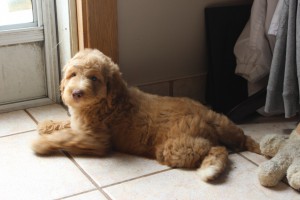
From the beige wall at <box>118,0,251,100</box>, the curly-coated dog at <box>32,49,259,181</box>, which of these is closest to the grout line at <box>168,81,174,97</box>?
the beige wall at <box>118,0,251,100</box>

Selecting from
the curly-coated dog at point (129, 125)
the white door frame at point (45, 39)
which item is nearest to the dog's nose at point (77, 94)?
the curly-coated dog at point (129, 125)

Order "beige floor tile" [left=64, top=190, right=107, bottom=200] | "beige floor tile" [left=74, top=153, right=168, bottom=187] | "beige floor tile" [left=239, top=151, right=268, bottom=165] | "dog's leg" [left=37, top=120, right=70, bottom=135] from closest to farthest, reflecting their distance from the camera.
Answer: "beige floor tile" [left=64, top=190, right=107, bottom=200] → "beige floor tile" [left=74, top=153, right=168, bottom=187] → "beige floor tile" [left=239, top=151, right=268, bottom=165] → "dog's leg" [left=37, top=120, right=70, bottom=135]

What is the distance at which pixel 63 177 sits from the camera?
5.21 ft

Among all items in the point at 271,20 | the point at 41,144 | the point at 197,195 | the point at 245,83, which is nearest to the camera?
the point at 197,195

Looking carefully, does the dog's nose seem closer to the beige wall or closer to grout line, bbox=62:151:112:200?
grout line, bbox=62:151:112:200

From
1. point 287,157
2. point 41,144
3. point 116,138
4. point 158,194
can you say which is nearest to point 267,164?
point 287,157

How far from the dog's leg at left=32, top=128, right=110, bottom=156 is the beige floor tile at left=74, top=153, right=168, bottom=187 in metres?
0.03

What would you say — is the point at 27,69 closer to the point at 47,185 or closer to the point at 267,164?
the point at 47,185

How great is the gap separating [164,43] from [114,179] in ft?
2.43

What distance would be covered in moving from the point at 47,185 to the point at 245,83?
3.39 feet

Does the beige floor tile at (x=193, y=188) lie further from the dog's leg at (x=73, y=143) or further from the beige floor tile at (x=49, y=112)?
the beige floor tile at (x=49, y=112)

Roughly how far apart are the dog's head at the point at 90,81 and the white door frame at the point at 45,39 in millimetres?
430

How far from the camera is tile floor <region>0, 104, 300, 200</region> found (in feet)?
4.88

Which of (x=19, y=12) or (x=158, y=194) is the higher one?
(x=19, y=12)
